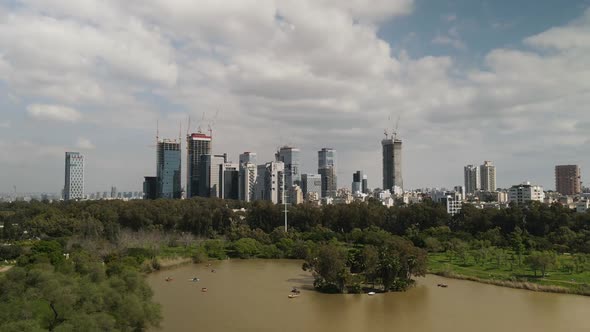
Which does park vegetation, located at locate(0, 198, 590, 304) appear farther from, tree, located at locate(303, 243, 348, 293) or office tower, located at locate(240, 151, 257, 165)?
office tower, located at locate(240, 151, 257, 165)

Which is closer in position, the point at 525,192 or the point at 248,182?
the point at 525,192

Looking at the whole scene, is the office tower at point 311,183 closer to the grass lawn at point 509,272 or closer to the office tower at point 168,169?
the office tower at point 168,169

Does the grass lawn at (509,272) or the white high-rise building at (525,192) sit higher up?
the white high-rise building at (525,192)

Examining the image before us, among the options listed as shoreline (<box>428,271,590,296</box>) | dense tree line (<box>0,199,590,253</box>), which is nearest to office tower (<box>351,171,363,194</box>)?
dense tree line (<box>0,199,590,253</box>)

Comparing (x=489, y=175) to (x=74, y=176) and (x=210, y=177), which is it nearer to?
(x=210, y=177)

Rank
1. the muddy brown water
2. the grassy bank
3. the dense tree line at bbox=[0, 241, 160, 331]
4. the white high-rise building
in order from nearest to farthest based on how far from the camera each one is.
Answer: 1. the dense tree line at bbox=[0, 241, 160, 331]
2. the muddy brown water
3. the grassy bank
4. the white high-rise building

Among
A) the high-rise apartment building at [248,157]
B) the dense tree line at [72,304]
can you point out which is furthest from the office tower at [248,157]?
the dense tree line at [72,304]

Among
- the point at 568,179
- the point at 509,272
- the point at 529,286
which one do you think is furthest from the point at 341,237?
the point at 568,179
